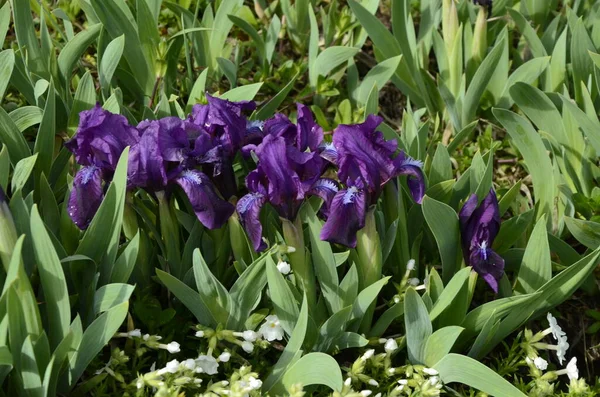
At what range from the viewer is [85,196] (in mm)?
1779

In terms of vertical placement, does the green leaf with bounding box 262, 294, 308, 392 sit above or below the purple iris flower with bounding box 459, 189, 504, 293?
below

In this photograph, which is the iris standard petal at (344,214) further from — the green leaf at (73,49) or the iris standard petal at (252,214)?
the green leaf at (73,49)

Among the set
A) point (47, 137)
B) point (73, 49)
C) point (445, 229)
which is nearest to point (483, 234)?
point (445, 229)

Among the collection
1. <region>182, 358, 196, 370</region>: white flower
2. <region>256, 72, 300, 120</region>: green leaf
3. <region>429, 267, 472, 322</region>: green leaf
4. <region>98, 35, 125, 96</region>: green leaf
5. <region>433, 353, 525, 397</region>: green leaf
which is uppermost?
<region>98, 35, 125, 96</region>: green leaf

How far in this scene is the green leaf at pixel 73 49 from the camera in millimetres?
2359

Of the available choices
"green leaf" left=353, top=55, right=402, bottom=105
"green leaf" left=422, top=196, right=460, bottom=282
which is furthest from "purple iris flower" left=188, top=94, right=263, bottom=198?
"green leaf" left=353, top=55, right=402, bottom=105

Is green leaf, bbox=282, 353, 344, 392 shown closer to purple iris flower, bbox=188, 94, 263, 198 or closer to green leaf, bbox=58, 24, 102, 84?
purple iris flower, bbox=188, 94, 263, 198

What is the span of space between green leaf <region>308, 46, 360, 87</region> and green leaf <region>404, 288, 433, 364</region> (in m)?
1.13

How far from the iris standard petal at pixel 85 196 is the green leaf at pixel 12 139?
356 mm

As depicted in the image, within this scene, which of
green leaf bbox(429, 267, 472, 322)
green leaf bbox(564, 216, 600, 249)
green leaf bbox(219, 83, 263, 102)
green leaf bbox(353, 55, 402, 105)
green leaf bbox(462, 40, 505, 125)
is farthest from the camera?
green leaf bbox(353, 55, 402, 105)

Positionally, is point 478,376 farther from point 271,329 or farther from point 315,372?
point 271,329


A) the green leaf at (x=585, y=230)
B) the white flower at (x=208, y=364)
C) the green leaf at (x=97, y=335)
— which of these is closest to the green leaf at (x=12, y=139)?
the green leaf at (x=97, y=335)

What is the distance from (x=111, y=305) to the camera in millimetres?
1746

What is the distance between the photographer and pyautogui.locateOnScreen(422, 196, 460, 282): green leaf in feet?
6.16
